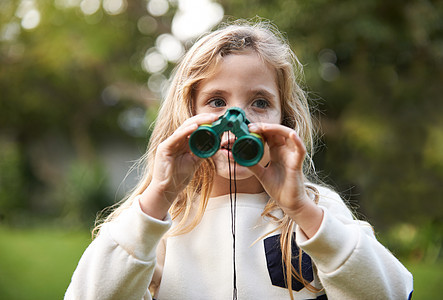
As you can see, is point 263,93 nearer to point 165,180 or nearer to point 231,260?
point 165,180

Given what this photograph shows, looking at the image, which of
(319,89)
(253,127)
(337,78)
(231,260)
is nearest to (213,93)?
(253,127)

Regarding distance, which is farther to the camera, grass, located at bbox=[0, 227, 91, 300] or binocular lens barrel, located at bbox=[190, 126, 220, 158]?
grass, located at bbox=[0, 227, 91, 300]

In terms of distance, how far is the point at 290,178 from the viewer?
1.64m

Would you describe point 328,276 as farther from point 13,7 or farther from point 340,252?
point 13,7

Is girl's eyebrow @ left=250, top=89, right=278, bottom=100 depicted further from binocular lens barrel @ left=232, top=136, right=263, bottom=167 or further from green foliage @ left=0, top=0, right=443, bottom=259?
green foliage @ left=0, top=0, right=443, bottom=259

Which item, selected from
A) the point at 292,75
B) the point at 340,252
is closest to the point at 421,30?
the point at 292,75

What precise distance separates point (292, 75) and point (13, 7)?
34.5 feet

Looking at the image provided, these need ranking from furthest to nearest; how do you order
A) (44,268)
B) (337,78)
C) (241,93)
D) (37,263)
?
(337,78) < (37,263) < (44,268) < (241,93)

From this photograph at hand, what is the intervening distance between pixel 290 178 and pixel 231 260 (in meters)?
0.49

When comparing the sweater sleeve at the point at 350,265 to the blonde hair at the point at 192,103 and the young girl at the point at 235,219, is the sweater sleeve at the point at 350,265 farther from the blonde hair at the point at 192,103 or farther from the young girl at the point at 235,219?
the blonde hair at the point at 192,103

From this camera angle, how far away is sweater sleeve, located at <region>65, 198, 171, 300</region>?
65.1 inches

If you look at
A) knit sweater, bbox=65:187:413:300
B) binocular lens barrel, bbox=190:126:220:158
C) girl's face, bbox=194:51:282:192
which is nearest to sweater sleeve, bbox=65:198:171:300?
knit sweater, bbox=65:187:413:300

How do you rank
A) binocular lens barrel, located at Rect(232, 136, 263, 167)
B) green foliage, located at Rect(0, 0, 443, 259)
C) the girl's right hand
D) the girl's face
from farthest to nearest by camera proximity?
green foliage, located at Rect(0, 0, 443, 259) < the girl's face < the girl's right hand < binocular lens barrel, located at Rect(232, 136, 263, 167)

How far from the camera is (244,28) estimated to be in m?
2.25
